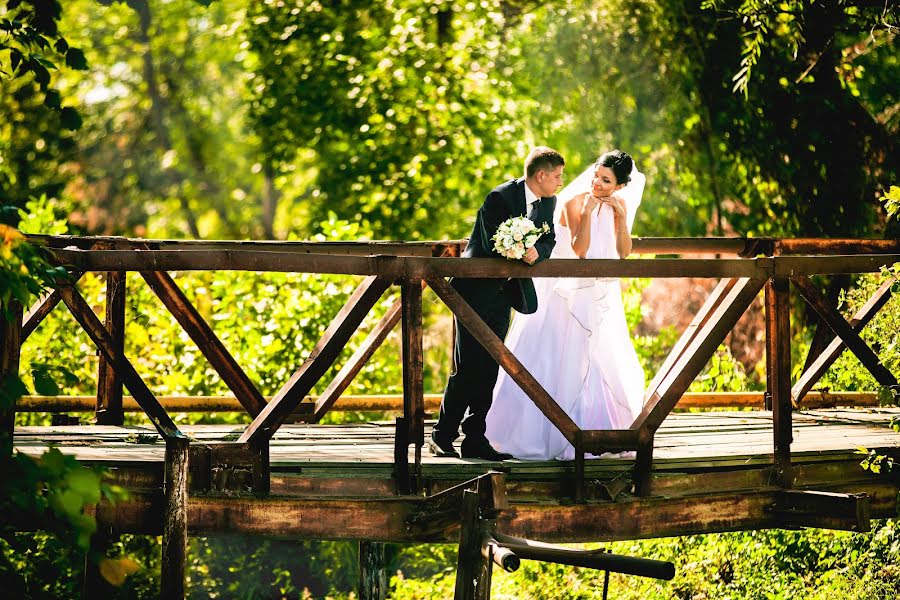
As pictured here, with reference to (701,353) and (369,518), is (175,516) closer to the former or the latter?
(369,518)

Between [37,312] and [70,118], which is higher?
[70,118]

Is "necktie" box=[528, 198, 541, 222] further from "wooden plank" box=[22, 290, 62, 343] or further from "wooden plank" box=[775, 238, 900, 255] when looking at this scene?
"wooden plank" box=[22, 290, 62, 343]

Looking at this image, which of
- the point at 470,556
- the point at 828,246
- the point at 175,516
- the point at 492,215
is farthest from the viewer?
the point at 828,246

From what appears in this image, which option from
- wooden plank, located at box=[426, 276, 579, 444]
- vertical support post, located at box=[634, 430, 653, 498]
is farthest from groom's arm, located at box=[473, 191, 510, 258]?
vertical support post, located at box=[634, 430, 653, 498]

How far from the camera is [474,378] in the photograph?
6.48m

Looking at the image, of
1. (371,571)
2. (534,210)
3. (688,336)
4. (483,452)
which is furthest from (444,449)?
(371,571)

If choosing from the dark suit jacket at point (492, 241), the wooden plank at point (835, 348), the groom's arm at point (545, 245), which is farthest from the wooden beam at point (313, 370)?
the wooden plank at point (835, 348)

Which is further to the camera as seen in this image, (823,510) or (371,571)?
(371,571)

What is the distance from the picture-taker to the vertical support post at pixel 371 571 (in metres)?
8.28

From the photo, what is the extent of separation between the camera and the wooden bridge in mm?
5773

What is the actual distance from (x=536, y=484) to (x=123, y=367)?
210cm

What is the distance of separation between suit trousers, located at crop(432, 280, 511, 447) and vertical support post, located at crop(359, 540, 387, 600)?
6.70 ft

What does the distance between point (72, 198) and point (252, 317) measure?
14432 millimetres

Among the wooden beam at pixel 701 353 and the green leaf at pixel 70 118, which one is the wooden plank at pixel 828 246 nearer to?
the wooden beam at pixel 701 353
